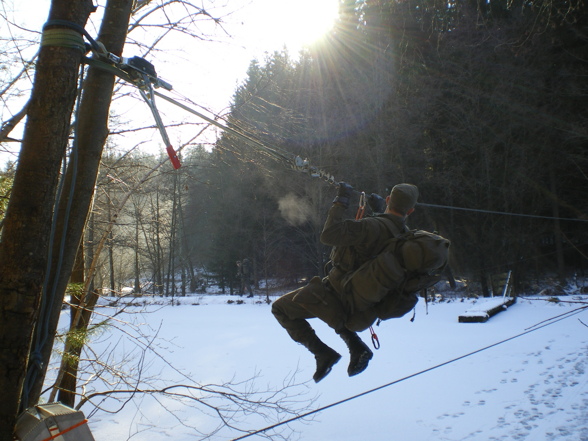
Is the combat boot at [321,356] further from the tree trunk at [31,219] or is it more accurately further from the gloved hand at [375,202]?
the tree trunk at [31,219]

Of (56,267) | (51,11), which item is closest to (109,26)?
(51,11)

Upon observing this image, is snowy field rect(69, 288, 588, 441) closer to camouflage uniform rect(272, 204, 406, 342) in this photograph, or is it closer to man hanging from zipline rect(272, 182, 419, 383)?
man hanging from zipline rect(272, 182, 419, 383)

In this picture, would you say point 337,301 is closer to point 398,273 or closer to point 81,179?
point 398,273

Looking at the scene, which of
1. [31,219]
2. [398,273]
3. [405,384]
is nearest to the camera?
[31,219]

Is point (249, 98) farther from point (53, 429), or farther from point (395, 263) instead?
point (53, 429)

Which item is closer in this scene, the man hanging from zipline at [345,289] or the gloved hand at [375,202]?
the man hanging from zipline at [345,289]

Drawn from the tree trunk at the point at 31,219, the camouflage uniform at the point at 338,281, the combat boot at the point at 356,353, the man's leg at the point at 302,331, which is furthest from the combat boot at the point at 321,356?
the tree trunk at the point at 31,219

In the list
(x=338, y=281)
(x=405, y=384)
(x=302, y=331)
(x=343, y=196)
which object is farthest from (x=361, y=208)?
(x=405, y=384)

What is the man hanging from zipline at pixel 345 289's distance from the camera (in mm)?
3217

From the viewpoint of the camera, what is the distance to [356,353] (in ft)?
11.9

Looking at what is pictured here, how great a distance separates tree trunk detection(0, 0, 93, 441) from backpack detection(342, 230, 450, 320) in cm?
203

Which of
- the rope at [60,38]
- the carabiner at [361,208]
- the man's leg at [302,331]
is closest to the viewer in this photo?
the rope at [60,38]

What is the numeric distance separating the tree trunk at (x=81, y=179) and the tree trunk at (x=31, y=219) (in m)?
0.30

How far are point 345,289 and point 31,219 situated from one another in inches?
84.1
